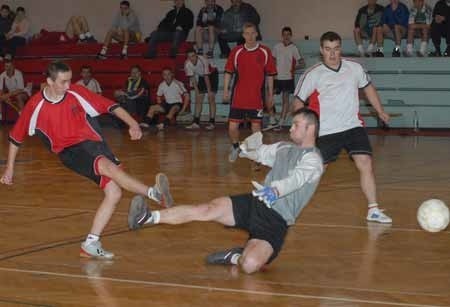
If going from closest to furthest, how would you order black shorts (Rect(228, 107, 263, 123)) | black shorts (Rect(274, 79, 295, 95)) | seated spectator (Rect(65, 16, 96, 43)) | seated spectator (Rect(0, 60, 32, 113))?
black shorts (Rect(228, 107, 263, 123)), black shorts (Rect(274, 79, 295, 95)), seated spectator (Rect(0, 60, 32, 113)), seated spectator (Rect(65, 16, 96, 43))

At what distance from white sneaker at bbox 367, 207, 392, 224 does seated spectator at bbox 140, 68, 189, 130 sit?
55.7ft

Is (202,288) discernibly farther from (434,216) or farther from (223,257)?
(434,216)

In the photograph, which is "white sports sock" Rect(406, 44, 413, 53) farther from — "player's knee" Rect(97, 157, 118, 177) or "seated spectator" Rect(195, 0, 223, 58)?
"player's knee" Rect(97, 157, 118, 177)

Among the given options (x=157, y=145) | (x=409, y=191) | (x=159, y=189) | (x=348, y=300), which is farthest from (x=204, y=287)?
(x=157, y=145)

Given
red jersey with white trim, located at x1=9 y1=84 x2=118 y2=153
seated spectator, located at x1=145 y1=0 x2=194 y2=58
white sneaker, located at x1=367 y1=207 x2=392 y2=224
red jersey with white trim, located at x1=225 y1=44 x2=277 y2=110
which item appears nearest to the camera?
red jersey with white trim, located at x1=9 y1=84 x2=118 y2=153

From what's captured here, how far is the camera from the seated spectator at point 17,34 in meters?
31.3

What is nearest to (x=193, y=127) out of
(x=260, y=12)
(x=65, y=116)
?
(x=260, y=12)

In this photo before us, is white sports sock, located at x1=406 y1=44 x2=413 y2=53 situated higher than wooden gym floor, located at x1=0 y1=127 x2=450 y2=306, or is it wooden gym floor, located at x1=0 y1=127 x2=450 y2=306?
white sports sock, located at x1=406 y1=44 x2=413 y2=53

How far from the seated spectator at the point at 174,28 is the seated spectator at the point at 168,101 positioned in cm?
168

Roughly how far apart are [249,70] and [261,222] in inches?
357

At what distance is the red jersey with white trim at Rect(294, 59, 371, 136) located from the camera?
10320 mm

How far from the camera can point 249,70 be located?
16484mm

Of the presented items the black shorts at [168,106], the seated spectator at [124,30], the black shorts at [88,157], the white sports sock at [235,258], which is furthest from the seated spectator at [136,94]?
the white sports sock at [235,258]

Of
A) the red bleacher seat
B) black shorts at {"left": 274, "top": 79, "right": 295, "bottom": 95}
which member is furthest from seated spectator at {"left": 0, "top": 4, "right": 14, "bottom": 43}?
black shorts at {"left": 274, "top": 79, "right": 295, "bottom": 95}
